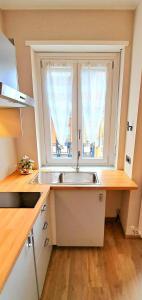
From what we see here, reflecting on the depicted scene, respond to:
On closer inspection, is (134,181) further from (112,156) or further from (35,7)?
(35,7)

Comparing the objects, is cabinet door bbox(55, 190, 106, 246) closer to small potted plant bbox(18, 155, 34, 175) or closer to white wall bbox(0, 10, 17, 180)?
small potted plant bbox(18, 155, 34, 175)

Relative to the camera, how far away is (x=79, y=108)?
2164 millimetres

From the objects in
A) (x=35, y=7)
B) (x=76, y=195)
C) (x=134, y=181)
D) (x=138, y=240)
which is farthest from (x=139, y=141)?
(x=35, y=7)

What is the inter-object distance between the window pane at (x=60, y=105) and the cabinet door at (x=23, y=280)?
1.43 m

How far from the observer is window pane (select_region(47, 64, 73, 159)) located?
6.84 feet

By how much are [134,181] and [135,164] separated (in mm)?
195

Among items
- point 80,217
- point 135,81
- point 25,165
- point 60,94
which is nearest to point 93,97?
point 60,94

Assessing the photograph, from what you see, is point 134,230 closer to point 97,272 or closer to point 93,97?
point 97,272

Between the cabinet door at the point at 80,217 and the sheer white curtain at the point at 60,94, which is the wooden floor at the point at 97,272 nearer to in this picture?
the cabinet door at the point at 80,217

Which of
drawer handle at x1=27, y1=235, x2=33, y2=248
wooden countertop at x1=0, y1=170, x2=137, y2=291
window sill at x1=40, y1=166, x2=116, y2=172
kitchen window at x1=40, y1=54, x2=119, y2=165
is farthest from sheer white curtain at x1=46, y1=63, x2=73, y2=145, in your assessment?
drawer handle at x1=27, y1=235, x2=33, y2=248

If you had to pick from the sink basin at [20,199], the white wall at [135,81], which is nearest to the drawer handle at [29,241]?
the sink basin at [20,199]

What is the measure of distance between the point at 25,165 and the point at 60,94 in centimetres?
103

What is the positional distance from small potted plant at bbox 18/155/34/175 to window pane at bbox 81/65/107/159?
30.2 inches

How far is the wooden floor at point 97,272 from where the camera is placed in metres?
1.41
